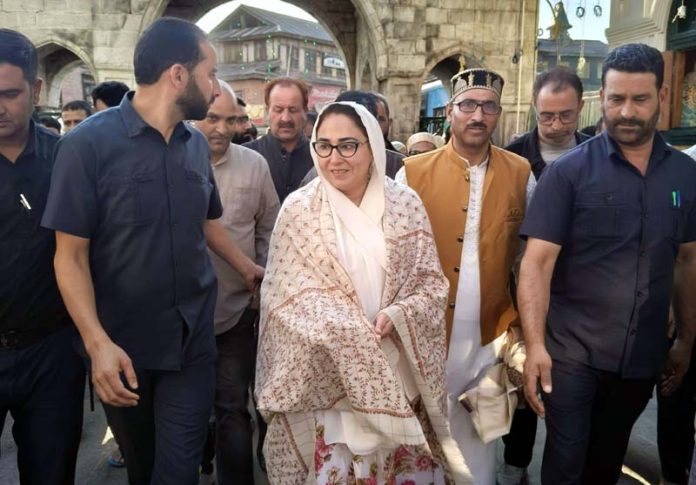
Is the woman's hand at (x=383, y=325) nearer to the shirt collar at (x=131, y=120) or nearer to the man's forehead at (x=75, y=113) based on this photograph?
the shirt collar at (x=131, y=120)

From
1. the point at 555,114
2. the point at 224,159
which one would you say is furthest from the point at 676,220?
the point at 224,159

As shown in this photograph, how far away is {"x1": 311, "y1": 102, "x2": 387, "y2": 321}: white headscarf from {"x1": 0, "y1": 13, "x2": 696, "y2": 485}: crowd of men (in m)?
0.49

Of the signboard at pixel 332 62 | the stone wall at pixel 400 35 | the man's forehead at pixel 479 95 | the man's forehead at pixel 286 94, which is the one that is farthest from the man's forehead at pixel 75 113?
the signboard at pixel 332 62

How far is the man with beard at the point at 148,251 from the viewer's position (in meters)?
2.00

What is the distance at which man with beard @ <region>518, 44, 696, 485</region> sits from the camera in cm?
235

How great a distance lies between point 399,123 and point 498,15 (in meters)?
3.56

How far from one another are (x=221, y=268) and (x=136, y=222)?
92 cm

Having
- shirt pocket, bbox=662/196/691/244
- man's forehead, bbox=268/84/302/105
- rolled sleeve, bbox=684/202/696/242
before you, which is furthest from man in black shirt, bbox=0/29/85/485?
rolled sleeve, bbox=684/202/696/242

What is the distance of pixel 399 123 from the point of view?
13148 mm

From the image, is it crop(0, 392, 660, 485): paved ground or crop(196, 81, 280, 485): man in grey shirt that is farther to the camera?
crop(0, 392, 660, 485): paved ground

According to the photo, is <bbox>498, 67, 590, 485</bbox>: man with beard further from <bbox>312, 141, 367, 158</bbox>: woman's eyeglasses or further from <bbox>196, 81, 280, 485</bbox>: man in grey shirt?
Answer: <bbox>196, 81, 280, 485</bbox>: man in grey shirt

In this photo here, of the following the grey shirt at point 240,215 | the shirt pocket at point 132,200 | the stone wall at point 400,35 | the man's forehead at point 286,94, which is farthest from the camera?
the stone wall at point 400,35

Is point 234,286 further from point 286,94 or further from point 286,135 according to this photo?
point 286,94

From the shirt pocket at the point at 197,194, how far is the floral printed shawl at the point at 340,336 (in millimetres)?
325
